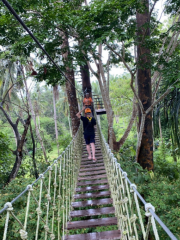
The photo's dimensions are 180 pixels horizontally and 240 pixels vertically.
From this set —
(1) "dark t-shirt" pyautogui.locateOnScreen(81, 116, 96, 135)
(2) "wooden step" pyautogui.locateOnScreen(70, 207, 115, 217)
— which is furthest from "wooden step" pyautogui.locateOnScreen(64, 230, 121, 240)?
(1) "dark t-shirt" pyautogui.locateOnScreen(81, 116, 96, 135)

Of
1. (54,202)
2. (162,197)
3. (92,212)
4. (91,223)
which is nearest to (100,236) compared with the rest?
(91,223)

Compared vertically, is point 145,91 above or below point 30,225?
above

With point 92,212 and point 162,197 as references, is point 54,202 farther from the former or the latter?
point 162,197

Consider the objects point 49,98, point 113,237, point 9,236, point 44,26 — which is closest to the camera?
point 113,237

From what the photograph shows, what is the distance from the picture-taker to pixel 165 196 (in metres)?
3.16

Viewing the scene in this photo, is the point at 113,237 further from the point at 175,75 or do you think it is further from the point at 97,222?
the point at 175,75

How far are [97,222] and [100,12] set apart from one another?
280 centimetres

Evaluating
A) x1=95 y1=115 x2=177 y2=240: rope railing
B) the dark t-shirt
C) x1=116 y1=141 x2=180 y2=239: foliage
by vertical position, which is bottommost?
x1=116 y1=141 x2=180 y2=239: foliage

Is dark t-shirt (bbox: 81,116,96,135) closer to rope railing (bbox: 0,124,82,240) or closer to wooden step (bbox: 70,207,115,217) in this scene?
rope railing (bbox: 0,124,82,240)

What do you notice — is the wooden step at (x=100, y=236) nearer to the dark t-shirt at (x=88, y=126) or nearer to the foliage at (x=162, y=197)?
the foliage at (x=162, y=197)

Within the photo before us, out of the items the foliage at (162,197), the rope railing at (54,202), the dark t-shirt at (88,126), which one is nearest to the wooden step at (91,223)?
the rope railing at (54,202)

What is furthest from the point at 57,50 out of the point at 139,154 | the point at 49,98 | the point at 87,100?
the point at 49,98

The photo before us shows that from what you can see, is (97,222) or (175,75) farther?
(175,75)

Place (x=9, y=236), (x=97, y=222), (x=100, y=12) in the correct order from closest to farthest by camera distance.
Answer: (x=97, y=222) → (x=100, y=12) → (x=9, y=236)
